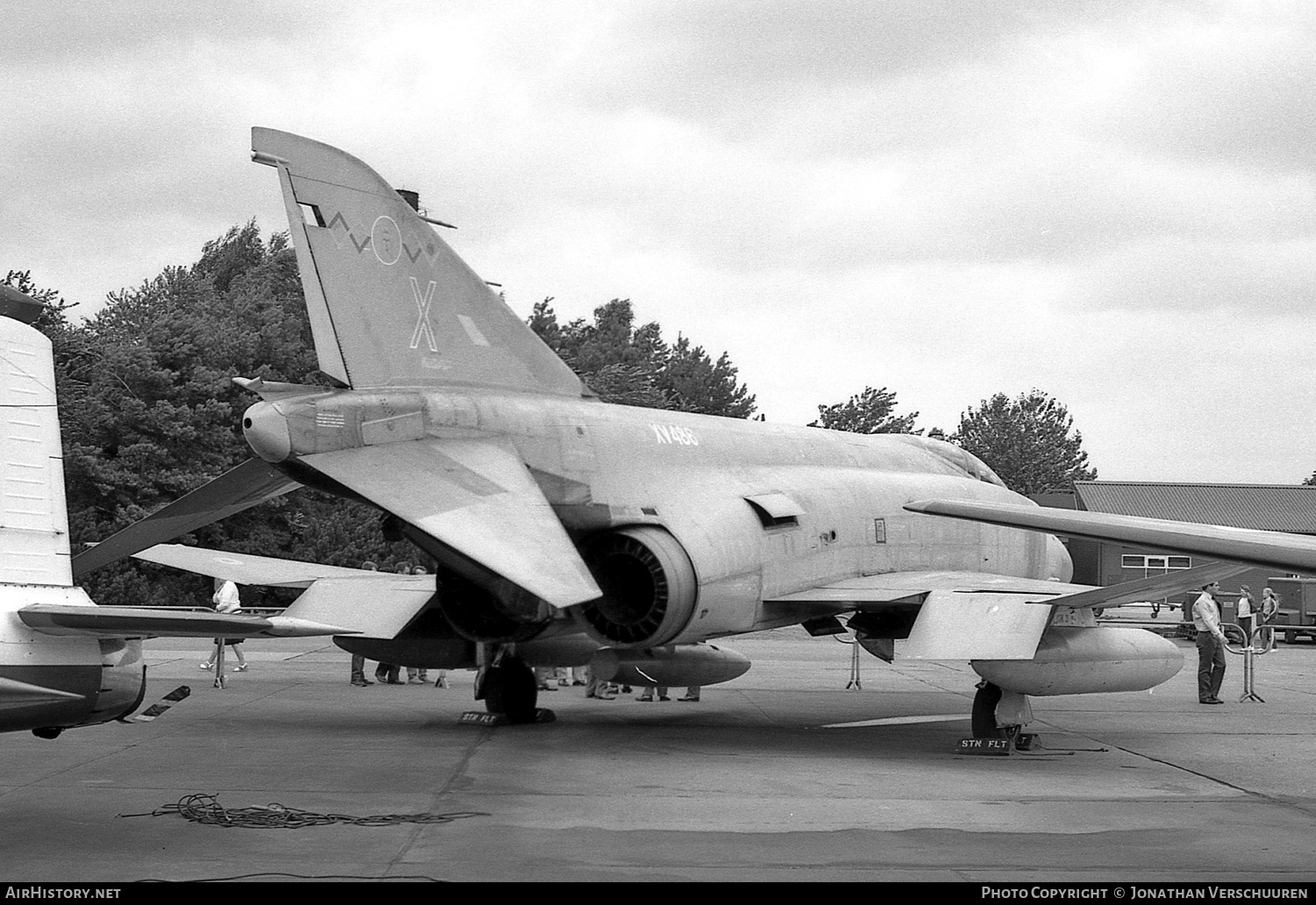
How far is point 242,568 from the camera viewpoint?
15.9m

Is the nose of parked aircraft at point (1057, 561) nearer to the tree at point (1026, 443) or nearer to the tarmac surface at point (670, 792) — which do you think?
the tarmac surface at point (670, 792)

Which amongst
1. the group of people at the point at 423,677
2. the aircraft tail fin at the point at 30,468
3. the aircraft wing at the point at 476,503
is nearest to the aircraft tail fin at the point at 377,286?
the aircraft wing at the point at 476,503

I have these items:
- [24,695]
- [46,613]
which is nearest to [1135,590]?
[46,613]

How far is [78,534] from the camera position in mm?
35219

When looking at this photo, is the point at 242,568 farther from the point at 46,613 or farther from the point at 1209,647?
the point at 1209,647

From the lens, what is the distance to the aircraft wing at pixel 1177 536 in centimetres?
532

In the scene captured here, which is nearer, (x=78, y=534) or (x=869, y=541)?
(x=869, y=541)

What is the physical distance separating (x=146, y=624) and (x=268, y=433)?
3397 millimetres
